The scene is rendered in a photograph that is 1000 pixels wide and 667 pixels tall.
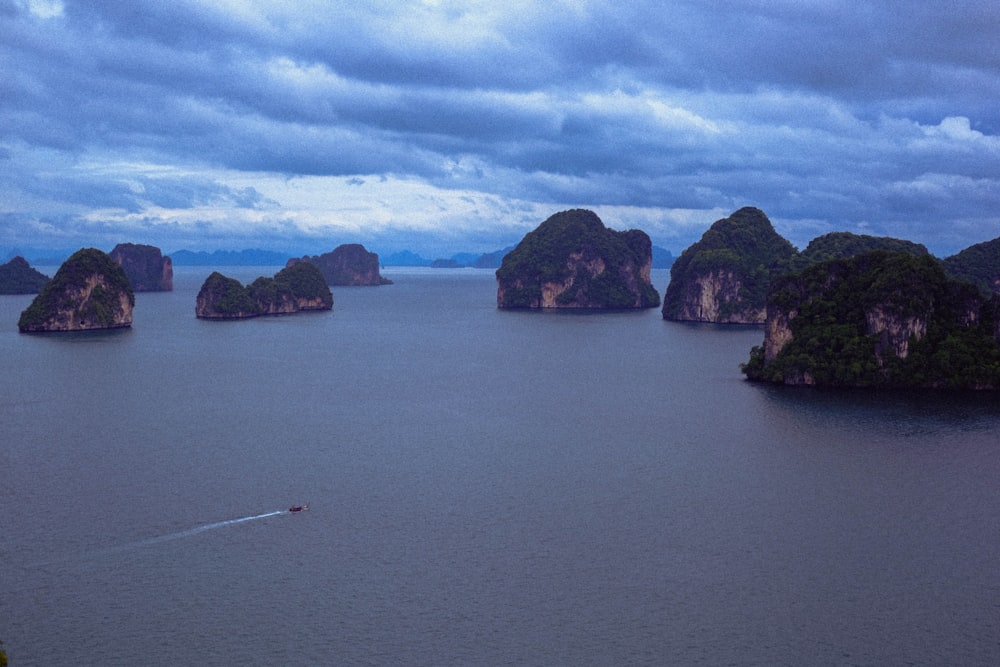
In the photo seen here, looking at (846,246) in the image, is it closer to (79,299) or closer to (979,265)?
(979,265)

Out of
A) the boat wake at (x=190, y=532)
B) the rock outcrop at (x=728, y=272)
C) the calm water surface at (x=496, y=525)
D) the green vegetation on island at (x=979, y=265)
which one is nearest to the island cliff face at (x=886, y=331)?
the calm water surface at (x=496, y=525)

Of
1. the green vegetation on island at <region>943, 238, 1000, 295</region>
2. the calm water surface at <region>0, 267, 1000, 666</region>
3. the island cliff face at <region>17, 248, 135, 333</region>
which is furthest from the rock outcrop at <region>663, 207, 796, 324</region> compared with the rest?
the island cliff face at <region>17, 248, 135, 333</region>

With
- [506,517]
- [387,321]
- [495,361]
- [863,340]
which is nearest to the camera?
[506,517]

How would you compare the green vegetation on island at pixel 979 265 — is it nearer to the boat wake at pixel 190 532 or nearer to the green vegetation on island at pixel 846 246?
the green vegetation on island at pixel 846 246

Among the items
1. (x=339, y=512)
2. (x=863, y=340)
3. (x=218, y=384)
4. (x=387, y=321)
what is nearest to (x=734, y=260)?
(x=387, y=321)

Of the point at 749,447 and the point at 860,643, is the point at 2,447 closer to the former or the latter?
the point at 749,447

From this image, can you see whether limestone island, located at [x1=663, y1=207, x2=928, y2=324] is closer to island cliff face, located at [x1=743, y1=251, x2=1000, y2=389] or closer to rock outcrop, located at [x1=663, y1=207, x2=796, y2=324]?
rock outcrop, located at [x1=663, y1=207, x2=796, y2=324]
